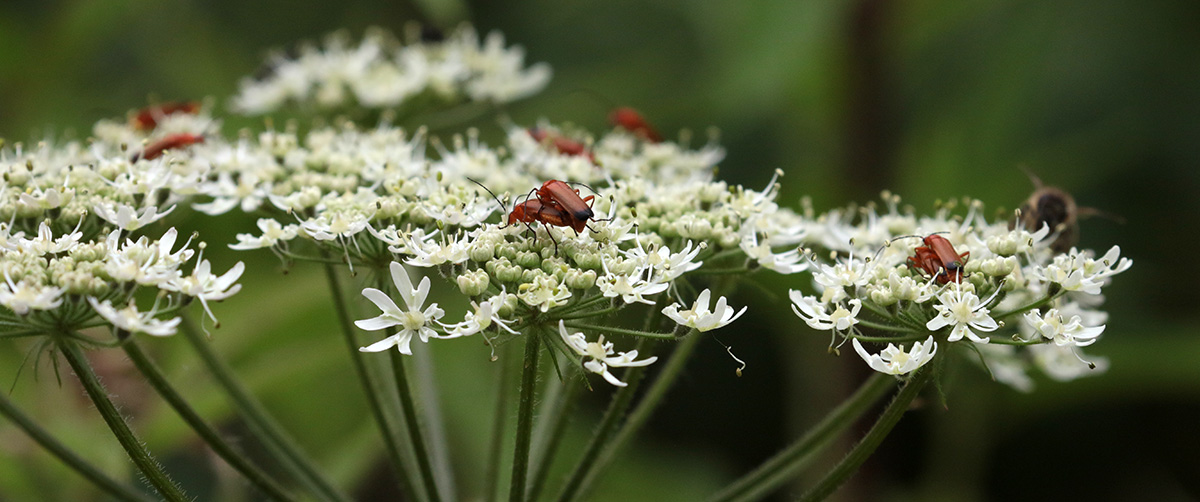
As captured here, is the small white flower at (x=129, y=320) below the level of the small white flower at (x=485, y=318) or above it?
below

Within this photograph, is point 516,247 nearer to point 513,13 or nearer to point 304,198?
point 304,198

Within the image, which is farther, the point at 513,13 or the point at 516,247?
the point at 513,13

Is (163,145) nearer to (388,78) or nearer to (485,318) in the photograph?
(388,78)

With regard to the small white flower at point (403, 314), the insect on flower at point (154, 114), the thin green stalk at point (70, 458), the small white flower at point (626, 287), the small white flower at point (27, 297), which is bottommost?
the thin green stalk at point (70, 458)

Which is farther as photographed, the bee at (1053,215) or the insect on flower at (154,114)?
the insect on flower at (154,114)

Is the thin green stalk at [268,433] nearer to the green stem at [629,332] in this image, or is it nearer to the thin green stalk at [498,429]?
the thin green stalk at [498,429]

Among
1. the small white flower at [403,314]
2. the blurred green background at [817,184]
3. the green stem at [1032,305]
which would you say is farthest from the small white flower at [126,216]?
the green stem at [1032,305]

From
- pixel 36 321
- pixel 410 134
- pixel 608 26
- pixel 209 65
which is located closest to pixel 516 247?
pixel 36 321
